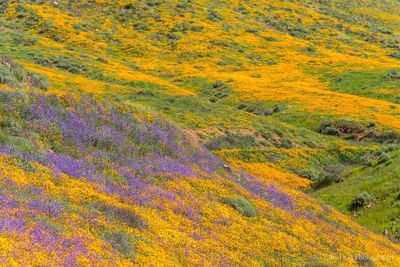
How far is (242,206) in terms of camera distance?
13953mm

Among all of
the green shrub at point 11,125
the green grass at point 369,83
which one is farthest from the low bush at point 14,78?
the green grass at point 369,83

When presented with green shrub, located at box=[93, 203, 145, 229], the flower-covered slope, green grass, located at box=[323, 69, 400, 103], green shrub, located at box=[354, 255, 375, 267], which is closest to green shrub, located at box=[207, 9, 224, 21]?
green grass, located at box=[323, 69, 400, 103]

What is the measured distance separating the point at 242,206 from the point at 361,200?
10090 millimetres

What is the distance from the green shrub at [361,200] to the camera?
71.9 ft

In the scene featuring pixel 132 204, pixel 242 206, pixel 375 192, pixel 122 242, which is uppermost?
pixel 122 242

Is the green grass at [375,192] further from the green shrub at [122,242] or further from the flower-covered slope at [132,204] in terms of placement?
the green shrub at [122,242]

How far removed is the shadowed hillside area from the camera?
933 centimetres

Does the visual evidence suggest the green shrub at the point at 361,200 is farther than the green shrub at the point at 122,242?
Yes

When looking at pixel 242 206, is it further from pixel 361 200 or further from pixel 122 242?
pixel 361 200

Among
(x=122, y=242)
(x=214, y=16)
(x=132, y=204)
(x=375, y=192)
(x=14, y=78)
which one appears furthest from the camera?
(x=214, y=16)

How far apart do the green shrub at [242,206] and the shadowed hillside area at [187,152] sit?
0.18 feet

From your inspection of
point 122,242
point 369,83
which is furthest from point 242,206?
point 369,83

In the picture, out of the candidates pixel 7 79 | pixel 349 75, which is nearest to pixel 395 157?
pixel 7 79

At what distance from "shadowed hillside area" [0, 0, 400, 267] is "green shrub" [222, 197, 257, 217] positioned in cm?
5
